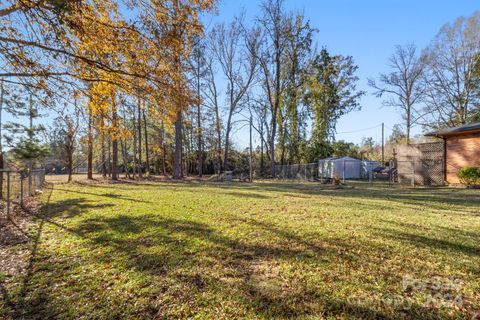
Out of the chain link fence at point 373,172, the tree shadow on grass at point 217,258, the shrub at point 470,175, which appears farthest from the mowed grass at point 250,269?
the chain link fence at point 373,172

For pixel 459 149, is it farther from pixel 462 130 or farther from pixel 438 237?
pixel 438 237

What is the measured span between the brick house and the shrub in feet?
2.38

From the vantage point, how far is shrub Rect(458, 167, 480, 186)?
11.7 metres

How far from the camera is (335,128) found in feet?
96.1

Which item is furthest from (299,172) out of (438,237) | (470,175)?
(438,237)

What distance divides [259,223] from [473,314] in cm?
332

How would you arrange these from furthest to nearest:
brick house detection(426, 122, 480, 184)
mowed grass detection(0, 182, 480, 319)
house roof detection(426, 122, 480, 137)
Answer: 1. brick house detection(426, 122, 480, 184)
2. house roof detection(426, 122, 480, 137)
3. mowed grass detection(0, 182, 480, 319)

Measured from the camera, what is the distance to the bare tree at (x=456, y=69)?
2078 centimetres

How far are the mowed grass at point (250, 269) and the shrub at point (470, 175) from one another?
873 centimetres

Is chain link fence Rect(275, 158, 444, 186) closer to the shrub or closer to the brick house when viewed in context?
the brick house

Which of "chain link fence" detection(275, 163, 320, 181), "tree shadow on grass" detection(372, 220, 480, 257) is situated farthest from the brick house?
"tree shadow on grass" detection(372, 220, 480, 257)

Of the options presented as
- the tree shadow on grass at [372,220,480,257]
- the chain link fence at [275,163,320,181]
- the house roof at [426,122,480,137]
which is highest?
the house roof at [426,122,480,137]

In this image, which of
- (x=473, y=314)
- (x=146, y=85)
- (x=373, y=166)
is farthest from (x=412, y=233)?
(x=373, y=166)

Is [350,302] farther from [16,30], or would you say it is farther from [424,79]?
[424,79]
